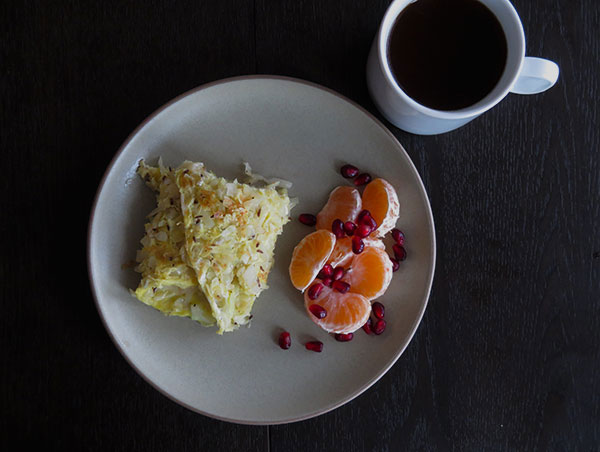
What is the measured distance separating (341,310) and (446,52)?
86 cm

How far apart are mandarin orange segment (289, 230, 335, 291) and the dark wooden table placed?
0.45m

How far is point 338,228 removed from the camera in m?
1.69

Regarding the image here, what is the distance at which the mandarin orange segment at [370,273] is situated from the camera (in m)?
1.66

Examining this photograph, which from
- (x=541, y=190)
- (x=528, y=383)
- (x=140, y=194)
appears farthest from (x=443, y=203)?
(x=140, y=194)

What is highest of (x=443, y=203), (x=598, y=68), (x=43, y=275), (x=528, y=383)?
(x=598, y=68)

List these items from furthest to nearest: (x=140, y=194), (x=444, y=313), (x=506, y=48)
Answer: (x=444, y=313) < (x=140, y=194) < (x=506, y=48)

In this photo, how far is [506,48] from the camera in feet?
5.11

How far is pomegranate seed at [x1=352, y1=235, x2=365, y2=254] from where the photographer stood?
1674mm

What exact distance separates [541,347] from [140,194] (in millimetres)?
1497

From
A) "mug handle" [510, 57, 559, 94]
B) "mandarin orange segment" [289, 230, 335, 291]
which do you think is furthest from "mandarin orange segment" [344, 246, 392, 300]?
"mug handle" [510, 57, 559, 94]

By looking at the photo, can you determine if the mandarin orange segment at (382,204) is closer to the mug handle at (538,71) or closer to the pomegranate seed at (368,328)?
the pomegranate seed at (368,328)

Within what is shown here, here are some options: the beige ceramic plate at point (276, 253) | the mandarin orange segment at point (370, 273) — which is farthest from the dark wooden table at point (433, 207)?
the mandarin orange segment at point (370, 273)

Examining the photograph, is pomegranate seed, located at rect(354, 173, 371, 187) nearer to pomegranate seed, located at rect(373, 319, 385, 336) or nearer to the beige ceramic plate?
the beige ceramic plate

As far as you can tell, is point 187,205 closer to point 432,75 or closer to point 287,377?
point 287,377
